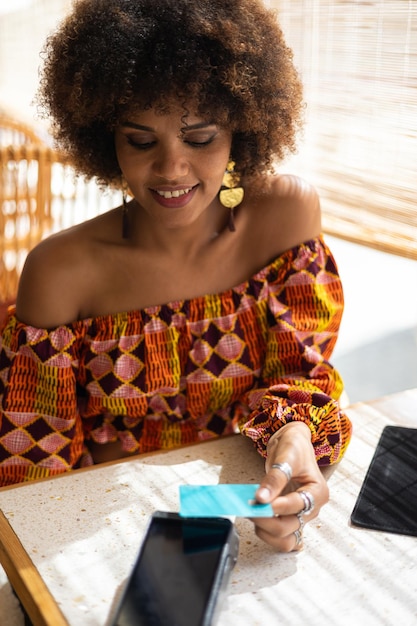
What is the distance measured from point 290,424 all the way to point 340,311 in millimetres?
350

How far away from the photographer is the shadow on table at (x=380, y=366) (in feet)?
8.13

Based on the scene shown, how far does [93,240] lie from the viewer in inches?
52.7

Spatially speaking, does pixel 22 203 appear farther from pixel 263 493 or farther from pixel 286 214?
pixel 263 493

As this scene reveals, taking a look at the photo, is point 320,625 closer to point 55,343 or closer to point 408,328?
point 55,343

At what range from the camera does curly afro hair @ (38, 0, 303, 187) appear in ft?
3.67

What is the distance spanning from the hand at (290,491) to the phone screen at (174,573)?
7 centimetres


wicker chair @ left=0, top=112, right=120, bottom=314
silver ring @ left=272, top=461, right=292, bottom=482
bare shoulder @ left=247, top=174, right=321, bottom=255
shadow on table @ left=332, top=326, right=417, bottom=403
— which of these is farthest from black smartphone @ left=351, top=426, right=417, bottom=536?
wicker chair @ left=0, top=112, right=120, bottom=314

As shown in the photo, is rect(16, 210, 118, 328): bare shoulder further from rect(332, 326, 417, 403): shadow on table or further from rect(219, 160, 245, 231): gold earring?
rect(332, 326, 417, 403): shadow on table

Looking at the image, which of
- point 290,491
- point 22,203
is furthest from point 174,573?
point 22,203

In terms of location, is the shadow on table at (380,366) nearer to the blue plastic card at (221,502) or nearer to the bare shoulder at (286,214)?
the bare shoulder at (286,214)

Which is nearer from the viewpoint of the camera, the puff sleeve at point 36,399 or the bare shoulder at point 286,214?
the puff sleeve at point 36,399

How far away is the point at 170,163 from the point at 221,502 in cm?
53

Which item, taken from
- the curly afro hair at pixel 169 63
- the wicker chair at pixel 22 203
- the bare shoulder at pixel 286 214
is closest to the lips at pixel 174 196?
the curly afro hair at pixel 169 63

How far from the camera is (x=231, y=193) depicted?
138 centimetres
